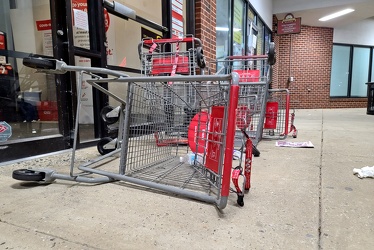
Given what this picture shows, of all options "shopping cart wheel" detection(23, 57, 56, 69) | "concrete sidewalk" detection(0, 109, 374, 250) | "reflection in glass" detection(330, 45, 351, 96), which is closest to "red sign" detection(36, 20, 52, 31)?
"shopping cart wheel" detection(23, 57, 56, 69)

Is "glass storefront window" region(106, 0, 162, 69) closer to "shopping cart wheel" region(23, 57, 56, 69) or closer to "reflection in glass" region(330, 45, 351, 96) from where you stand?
"shopping cart wheel" region(23, 57, 56, 69)

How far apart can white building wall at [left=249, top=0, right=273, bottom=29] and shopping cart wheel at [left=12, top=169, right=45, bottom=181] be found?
674cm

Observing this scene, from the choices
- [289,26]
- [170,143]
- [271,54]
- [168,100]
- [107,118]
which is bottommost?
[170,143]

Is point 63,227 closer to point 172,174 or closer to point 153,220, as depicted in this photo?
point 153,220

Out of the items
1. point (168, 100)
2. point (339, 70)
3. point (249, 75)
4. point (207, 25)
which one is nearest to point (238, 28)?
point (207, 25)

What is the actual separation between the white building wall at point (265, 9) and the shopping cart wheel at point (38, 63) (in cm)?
649

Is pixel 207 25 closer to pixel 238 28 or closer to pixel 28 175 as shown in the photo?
pixel 238 28

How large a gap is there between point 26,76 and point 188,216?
232 cm

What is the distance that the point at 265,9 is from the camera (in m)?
8.48

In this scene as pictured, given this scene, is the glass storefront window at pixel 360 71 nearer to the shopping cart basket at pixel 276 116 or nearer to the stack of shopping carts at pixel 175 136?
the shopping cart basket at pixel 276 116

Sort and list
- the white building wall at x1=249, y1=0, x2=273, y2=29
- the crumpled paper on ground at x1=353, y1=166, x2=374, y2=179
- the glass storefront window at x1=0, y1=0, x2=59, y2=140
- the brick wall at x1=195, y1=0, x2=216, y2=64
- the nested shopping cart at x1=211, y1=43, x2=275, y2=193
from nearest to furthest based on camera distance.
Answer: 1. the crumpled paper on ground at x1=353, y1=166, x2=374, y2=179
2. the glass storefront window at x1=0, y1=0, x2=59, y2=140
3. the nested shopping cart at x1=211, y1=43, x2=275, y2=193
4. the brick wall at x1=195, y1=0, x2=216, y2=64
5. the white building wall at x1=249, y1=0, x2=273, y2=29

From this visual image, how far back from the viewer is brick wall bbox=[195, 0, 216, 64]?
13.3ft

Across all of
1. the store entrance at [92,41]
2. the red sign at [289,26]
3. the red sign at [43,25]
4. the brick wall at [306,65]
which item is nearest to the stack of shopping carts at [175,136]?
the store entrance at [92,41]

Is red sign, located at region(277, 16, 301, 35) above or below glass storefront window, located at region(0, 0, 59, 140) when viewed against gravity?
above
